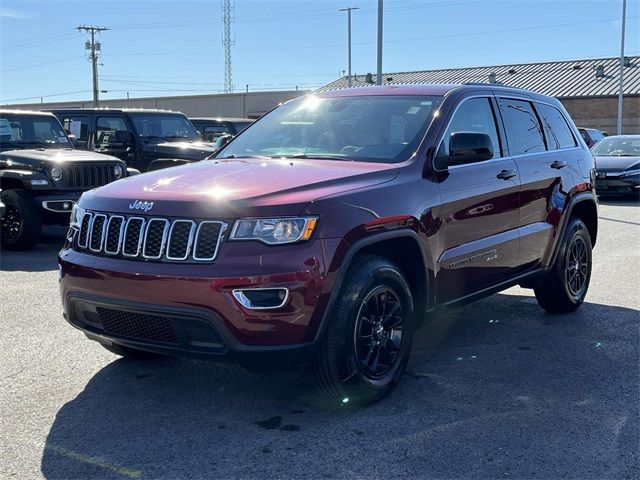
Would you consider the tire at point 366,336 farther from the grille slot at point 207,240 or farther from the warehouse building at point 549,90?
the warehouse building at point 549,90

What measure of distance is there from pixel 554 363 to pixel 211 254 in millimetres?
2627

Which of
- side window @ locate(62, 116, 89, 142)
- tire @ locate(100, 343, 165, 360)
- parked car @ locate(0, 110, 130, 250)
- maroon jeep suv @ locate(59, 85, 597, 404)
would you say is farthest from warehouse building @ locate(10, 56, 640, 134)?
tire @ locate(100, 343, 165, 360)

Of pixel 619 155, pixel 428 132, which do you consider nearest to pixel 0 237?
pixel 428 132

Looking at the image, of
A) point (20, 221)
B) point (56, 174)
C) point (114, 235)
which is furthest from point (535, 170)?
point (20, 221)

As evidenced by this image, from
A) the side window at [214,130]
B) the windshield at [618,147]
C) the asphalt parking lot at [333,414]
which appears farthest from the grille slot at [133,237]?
the windshield at [618,147]

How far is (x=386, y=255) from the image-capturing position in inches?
170

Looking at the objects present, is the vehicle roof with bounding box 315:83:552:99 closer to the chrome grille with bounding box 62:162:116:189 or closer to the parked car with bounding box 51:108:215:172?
the chrome grille with bounding box 62:162:116:189

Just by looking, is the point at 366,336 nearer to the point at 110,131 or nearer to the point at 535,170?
the point at 535,170

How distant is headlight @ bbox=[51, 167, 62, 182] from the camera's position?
9570 millimetres

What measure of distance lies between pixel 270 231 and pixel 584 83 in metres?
49.2

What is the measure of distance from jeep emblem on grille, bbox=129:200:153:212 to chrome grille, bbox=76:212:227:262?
2.1 inches

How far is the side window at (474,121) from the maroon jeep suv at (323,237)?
15 millimetres

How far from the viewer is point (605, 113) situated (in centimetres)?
4528

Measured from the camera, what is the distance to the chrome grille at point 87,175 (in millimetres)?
9719
